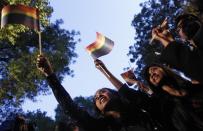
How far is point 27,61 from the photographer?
59.2 ft

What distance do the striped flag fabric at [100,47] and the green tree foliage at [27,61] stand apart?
8987 millimetres

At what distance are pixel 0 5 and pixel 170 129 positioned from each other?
1172 centimetres

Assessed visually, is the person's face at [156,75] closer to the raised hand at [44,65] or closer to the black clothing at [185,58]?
the black clothing at [185,58]

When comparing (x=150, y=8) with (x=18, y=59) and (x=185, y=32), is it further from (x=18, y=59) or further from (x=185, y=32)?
(x=185, y=32)

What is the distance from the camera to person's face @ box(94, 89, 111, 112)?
17.0 ft

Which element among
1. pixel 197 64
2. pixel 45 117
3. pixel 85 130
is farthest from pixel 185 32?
pixel 45 117

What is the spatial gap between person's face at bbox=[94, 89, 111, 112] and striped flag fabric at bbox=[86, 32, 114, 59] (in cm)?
196

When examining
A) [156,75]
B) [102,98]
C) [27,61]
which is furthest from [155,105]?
[27,61]

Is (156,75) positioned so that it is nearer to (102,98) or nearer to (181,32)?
(181,32)

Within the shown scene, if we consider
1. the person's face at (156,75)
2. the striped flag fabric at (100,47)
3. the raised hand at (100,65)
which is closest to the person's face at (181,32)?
the person's face at (156,75)

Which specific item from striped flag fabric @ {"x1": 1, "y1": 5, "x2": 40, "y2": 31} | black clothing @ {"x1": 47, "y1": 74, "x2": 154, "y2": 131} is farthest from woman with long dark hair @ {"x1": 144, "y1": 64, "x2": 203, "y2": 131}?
striped flag fabric @ {"x1": 1, "y1": 5, "x2": 40, "y2": 31}

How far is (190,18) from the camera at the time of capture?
4.02 metres

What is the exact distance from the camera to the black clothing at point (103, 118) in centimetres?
487

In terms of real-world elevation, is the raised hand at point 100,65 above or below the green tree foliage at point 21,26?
below
